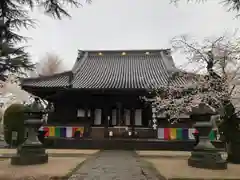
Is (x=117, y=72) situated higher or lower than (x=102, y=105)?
higher

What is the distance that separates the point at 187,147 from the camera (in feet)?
55.0

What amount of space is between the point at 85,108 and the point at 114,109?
83.4 inches

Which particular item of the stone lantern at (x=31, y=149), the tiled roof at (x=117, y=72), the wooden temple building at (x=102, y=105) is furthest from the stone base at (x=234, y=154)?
the tiled roof at (x=117, y=72)

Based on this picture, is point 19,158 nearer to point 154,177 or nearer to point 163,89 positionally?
point 154,177

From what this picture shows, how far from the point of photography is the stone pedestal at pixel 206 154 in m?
8.60

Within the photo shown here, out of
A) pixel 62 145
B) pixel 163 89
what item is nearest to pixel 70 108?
pixel 62 145

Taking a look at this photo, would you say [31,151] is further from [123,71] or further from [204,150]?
[123,71]

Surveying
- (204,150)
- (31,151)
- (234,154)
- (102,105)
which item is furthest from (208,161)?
(102,105)

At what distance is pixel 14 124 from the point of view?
1869cm

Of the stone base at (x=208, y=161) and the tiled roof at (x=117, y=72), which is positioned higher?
the tiled roof at (x=117, y=72)

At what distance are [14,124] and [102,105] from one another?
6350mm

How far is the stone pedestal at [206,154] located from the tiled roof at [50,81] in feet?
37.0

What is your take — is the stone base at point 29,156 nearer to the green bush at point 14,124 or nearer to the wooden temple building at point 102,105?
the wooden temple building at point 102,105

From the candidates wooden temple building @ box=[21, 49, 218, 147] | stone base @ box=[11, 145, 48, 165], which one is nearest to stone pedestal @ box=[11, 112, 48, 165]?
stone base @ box=[11, 145, 48, 165]
